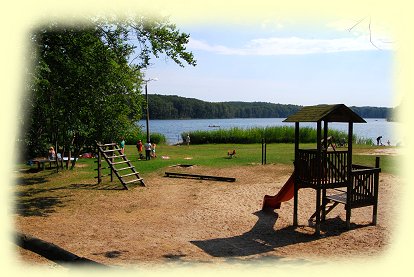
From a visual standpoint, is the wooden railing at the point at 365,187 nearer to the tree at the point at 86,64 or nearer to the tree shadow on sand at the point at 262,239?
the tree shadow on sand at the point at 262,239

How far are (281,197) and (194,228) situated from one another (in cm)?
326

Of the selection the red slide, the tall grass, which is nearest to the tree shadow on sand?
the red slide

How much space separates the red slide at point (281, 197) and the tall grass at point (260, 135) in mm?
30670

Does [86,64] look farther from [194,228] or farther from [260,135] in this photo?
[260,135]

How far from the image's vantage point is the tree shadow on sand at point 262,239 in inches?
336

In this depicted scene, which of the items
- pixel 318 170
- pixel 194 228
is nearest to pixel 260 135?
pixel 318 170

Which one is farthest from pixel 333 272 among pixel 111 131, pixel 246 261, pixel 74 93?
pixel 111 131

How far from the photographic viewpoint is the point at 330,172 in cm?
1060

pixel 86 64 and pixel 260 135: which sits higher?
pixel 86 64

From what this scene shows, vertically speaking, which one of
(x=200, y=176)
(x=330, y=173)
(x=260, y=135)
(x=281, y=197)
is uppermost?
(x=260, y=135)

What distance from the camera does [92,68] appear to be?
15125 millimetres

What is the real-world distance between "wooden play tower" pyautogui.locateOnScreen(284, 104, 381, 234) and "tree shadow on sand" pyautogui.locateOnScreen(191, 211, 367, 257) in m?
0.37

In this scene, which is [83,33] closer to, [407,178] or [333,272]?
[333,272]

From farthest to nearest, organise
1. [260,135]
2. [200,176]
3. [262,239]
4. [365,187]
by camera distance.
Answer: [260,135], [200,176], [365,187], [262,239]
